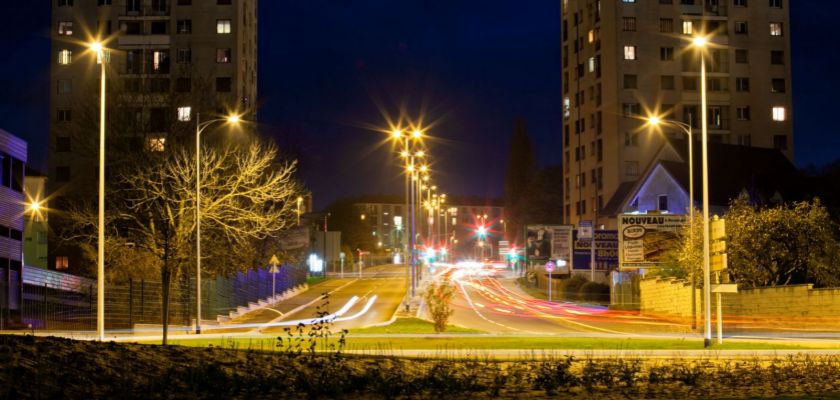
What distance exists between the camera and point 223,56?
310ft

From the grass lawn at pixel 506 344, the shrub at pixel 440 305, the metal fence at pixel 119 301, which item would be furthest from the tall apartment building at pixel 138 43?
the grass lawn at pixel 506 344

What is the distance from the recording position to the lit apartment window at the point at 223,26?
94.8 m

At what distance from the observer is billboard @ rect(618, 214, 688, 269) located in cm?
5728

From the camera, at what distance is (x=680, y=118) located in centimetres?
9212

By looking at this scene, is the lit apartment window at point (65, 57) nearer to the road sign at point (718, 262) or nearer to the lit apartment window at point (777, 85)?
the lit apartment window at point (777, 85)

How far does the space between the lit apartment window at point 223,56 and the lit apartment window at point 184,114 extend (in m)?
36.8

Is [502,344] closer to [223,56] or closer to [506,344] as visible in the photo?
[506,344]

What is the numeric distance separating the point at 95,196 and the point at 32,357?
45.4 m

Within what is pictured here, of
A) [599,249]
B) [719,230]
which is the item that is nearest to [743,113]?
[599,249]

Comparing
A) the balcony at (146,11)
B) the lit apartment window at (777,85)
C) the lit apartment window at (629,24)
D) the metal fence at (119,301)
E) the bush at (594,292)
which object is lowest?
the bush at (594,292)

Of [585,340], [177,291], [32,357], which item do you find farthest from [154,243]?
[32,357]

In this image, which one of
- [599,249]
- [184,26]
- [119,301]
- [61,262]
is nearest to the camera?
[119,301]

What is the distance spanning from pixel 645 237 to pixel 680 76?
3945cm

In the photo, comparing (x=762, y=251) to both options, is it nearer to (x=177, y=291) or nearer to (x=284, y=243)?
(x=177, y=291)
